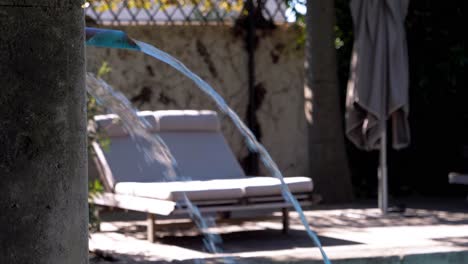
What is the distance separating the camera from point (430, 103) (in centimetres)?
1091

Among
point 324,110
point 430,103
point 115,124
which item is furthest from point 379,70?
point 430,103

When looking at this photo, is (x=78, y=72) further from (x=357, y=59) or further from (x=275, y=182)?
(x=357, y=59)

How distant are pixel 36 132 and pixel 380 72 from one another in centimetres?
646

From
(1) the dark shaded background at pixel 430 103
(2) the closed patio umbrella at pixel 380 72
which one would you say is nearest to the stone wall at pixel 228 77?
(1) the dark shaded background at pixel 430 103

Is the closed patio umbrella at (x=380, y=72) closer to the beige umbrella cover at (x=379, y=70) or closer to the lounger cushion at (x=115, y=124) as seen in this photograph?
the beige umbrella cover at (x=379, y=70)

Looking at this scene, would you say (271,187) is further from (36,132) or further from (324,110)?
(36,132)

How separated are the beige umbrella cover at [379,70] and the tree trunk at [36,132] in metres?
6.33

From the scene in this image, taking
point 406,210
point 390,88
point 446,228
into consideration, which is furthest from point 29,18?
point 406,210

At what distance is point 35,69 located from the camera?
2.47m

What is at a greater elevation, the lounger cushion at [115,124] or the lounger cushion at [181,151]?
the lounger cushion at [115,124]

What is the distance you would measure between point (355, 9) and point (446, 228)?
2113 millimetres

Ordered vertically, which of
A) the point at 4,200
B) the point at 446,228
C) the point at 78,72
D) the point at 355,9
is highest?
the point at 355,9

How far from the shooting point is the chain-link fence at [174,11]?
1010cm

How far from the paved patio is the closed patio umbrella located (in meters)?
0.62
